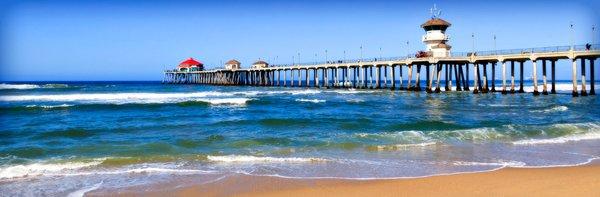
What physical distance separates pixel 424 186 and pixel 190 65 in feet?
326

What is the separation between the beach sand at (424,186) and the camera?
24.9 feet

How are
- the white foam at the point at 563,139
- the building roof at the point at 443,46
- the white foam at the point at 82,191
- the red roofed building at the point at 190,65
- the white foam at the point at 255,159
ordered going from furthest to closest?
1. the red roofed building at the point at 190,65
2. the building roof at the point at 443,46
3. the white foam at the point at 563,139
4. the white foam at the point at 255,159
5. the white foam at the point at 82,191

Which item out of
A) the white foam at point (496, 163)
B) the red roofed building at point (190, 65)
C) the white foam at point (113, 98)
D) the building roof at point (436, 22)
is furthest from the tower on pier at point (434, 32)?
the red roofed building at point (190, 65)

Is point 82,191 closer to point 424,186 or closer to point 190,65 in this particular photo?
point 424,186

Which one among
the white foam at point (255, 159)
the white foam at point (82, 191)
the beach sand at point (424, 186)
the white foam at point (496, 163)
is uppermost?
the white foam at point (255, 159)

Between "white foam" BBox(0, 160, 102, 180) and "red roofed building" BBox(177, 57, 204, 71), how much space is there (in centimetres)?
9131

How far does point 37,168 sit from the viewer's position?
1020 cm

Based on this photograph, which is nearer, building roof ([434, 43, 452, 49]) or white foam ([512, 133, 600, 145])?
white foam ([512, 133, 600, 145])

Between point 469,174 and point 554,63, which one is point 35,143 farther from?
point 554,63

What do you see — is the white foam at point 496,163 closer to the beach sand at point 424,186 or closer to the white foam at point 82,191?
the beach sand at point 424,186

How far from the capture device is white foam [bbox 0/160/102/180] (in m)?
9.59

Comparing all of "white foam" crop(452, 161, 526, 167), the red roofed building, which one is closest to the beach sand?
"white foam" crop(452, 161, 526, 167)

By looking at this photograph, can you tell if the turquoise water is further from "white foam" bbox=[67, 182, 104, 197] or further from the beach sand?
the beach sand

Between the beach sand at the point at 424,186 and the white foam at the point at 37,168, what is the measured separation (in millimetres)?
2442
